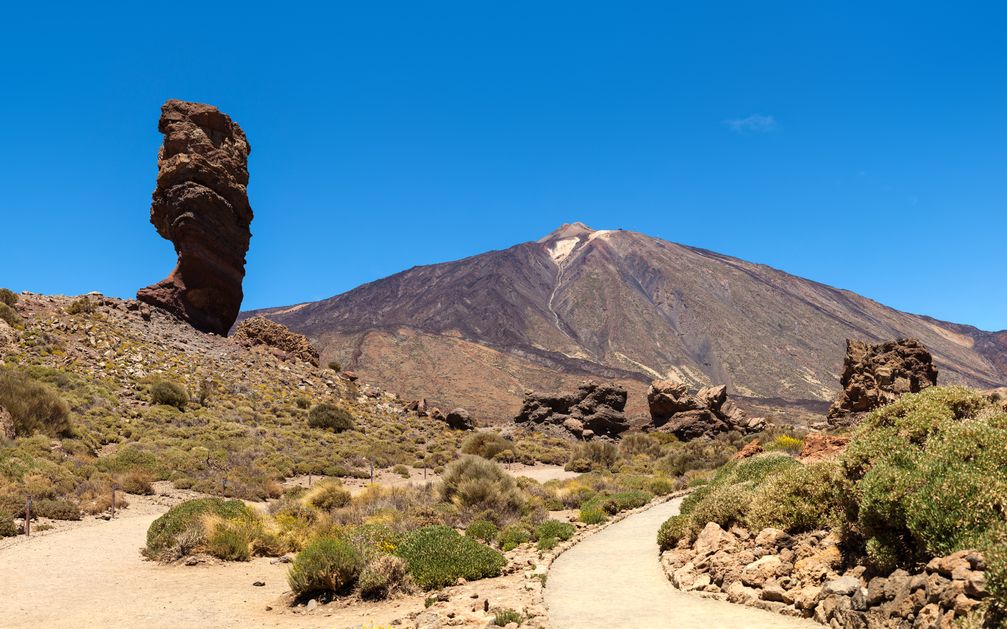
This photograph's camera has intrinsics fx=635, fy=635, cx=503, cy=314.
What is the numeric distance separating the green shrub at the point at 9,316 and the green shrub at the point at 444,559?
34.2 metres

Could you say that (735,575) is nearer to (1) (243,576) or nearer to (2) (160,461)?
(1) (243,576)

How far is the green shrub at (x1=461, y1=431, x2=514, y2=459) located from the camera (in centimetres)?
3834

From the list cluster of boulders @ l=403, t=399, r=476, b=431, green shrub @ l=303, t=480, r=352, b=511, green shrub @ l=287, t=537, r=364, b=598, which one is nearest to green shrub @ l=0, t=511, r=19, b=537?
green shrub @ l=303, t=480, r=352, b=511

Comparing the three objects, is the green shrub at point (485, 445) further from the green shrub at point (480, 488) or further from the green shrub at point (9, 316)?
the green shrub at point (9, 316)

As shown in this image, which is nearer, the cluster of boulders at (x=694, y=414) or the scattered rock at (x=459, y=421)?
the cluster of boulders at (x=694, y=414)

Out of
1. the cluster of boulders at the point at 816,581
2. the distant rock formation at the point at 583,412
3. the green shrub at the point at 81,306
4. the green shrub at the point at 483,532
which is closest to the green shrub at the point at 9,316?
the green shrub at the point at 81,306

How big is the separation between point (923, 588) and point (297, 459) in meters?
27.0

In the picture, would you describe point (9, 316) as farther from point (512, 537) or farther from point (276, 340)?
point (512, 537)

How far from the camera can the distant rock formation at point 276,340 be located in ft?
153

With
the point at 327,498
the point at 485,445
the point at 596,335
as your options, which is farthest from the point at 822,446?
the point at 596,335

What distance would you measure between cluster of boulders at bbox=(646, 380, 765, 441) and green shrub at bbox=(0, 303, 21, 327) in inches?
1605

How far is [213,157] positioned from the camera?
4034cm

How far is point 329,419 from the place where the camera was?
37406 mm

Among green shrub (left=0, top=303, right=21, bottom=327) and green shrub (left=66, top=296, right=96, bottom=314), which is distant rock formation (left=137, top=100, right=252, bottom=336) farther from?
green shrub (left=0, top=303, right=21, bottom=327)
